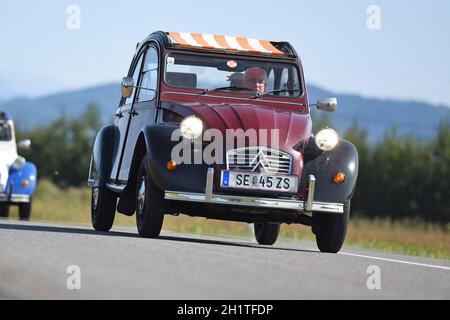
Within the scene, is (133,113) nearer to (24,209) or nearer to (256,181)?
(256,181)

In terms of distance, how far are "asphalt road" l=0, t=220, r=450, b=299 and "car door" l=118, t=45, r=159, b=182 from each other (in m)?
1.83

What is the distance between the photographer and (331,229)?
39.3 ft

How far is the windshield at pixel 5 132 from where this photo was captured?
22328 mm

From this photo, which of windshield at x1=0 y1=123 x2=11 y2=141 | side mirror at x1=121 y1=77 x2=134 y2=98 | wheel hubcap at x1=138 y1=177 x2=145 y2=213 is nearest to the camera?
wheel hubcap at x1=138 y1=177 x2=145 y2=213

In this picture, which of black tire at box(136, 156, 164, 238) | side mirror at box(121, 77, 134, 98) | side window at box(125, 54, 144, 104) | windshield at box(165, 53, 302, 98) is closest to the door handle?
side window at box(125, 54, 144, 104)

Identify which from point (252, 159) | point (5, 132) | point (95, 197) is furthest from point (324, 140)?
point (5, 132)

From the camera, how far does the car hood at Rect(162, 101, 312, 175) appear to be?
11.5 m

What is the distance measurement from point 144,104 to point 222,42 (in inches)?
48.2

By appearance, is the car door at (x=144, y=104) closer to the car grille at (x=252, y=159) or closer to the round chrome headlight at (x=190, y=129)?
the round chrome headlight at (x=190, y=129)

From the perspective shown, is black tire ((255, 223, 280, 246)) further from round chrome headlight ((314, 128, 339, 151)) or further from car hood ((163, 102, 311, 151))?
round chrome headlight ((314, 128, 339, 151))

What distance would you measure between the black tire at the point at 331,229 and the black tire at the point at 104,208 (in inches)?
114

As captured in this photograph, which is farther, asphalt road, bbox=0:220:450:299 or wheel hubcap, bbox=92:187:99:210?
wheel hubcap, bbox=92:187:99:210
